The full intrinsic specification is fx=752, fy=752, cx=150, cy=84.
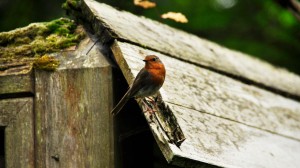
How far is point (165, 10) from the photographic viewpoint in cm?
814

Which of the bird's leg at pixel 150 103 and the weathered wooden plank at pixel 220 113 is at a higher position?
the bird's leg at pixel 150 103

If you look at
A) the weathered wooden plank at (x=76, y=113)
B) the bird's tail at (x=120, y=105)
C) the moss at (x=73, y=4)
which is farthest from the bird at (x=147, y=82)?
the moss at (x=73, y=4)

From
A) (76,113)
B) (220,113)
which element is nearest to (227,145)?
(220,113)

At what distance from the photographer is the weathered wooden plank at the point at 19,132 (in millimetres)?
3865

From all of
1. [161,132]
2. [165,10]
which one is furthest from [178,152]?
[165,10]

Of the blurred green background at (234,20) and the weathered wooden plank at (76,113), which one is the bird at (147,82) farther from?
the blurred green background at (234,20)

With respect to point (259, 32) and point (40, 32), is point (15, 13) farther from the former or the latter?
point (40, 32)

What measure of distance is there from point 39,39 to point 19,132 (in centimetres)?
52

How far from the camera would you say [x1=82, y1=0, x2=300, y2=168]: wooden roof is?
11.9 ft

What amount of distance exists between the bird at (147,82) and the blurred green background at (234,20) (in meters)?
4.47

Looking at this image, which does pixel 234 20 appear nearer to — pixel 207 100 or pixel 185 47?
pixel 185 47

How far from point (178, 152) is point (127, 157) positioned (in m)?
0.51

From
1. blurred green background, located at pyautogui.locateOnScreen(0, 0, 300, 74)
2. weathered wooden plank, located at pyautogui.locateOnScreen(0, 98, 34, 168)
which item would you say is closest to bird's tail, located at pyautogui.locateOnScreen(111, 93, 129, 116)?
weathered wooden plank, located at pyautogui.locateOnScreen(0, 98, 34, 168)

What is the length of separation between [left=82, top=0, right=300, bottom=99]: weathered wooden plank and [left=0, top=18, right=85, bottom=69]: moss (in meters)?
0.15
